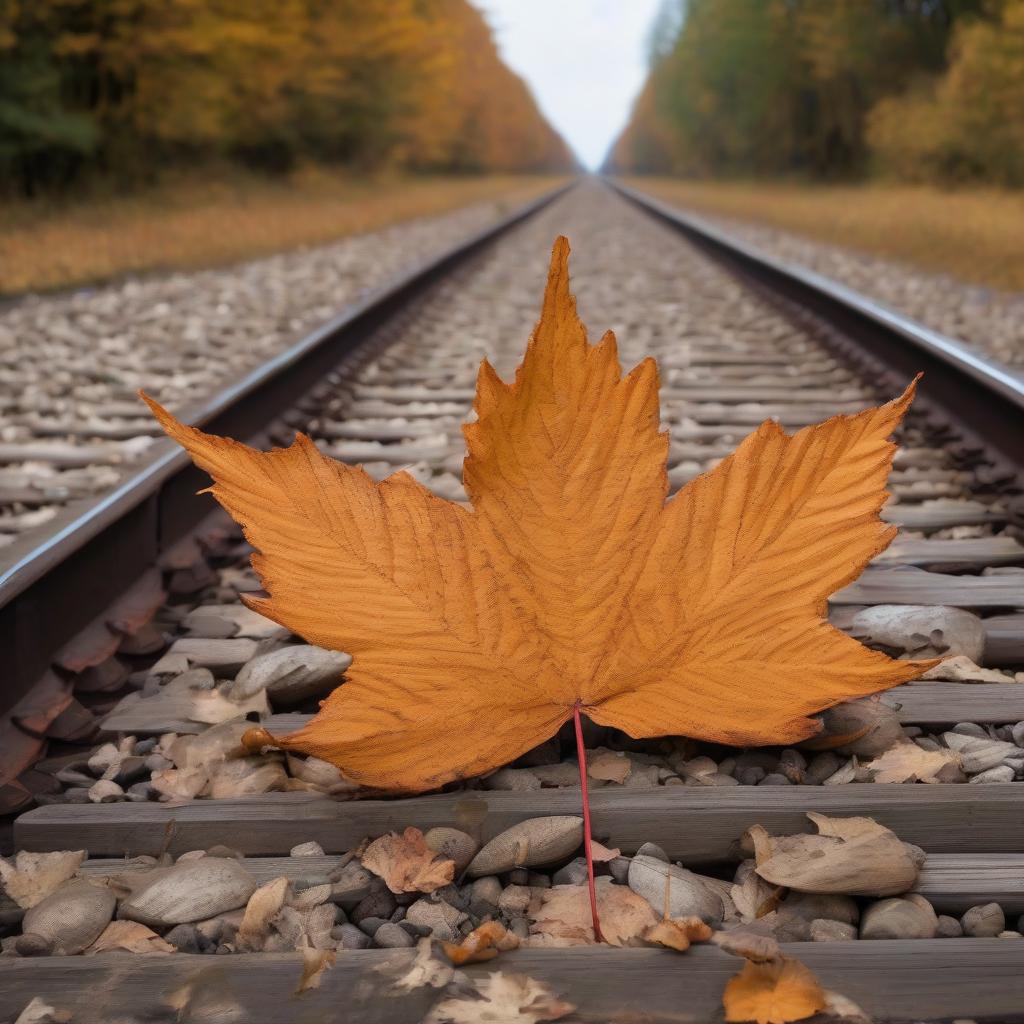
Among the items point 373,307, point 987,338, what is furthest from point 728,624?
point 987,338

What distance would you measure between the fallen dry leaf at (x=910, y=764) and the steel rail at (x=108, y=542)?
3.82ft

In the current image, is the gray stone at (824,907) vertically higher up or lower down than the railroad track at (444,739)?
lower down

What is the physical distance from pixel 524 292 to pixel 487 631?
21.8 feet

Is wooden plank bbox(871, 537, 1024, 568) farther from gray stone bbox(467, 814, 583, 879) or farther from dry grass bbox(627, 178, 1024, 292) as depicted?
dry grass bbox(627, 178, 1024, 292)

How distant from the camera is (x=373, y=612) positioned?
3.58ft

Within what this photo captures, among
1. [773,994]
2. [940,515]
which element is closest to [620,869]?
[773,994]

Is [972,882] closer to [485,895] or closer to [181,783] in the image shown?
[485,895]

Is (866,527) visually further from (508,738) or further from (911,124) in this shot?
(911,124)

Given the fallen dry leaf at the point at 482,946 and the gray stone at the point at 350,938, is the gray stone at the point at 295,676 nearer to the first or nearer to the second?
the gray stone at the point at 350,938

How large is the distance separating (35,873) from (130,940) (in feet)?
0.61

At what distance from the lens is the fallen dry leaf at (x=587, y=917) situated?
3.51 feet

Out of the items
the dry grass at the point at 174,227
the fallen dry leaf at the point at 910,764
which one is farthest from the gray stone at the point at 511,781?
the dry grass at the point at 174,227

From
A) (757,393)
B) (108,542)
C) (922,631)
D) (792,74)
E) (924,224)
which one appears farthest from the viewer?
(792,74)

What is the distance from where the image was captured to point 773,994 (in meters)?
0.94
